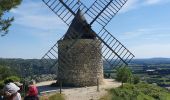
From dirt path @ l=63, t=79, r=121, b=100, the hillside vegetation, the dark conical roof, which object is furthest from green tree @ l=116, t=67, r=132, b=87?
the dark conical roof

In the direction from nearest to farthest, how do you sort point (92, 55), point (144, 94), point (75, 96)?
point (75, 96), point (144, 94), point (92, 55)

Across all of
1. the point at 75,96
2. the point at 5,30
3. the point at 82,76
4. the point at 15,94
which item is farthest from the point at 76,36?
the point at 15,94

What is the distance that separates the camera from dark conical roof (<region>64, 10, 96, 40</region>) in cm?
2791

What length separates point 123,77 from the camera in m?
28.6

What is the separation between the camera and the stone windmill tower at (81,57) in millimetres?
27906

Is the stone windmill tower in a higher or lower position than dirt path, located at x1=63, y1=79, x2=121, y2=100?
higher

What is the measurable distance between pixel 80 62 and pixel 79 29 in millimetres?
2097

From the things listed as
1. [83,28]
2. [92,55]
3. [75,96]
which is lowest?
[75,96]

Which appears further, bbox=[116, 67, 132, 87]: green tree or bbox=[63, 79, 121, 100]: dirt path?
bbox=[116, 67, 132, 87]: green tree

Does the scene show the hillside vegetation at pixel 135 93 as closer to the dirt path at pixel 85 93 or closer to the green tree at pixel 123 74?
the dirt path at pixel 85 93

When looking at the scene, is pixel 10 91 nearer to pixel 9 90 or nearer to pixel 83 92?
pixel 9 90

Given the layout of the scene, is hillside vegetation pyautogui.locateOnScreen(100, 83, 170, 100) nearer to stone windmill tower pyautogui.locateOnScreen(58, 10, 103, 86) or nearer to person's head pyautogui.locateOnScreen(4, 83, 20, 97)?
stone windmill tower pyautogui.locateOnScreen(58, 10, 103, 86)

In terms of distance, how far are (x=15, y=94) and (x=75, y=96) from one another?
16116 millimetres

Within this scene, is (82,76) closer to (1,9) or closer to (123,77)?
(123,77)
